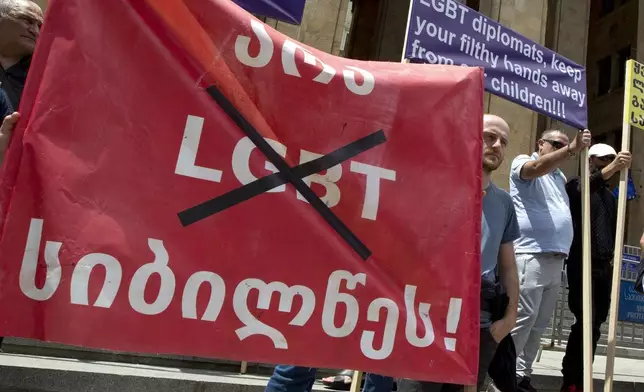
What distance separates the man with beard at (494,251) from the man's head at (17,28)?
7.09 feet

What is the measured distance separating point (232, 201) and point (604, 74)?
79.3 ft

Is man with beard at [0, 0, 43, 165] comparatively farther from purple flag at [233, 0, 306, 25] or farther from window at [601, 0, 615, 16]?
window at [601, 0, 615, 16]

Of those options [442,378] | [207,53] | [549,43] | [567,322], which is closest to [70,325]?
[207,53]

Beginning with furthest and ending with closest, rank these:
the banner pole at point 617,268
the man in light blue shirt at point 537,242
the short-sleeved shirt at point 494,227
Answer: the man in light blue shirt at point 537,242
the banner pole at point 617,268
the short-sleeved shirt at point 494,227

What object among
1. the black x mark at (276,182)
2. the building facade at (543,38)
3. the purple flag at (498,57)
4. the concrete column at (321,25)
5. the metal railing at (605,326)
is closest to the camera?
the black x mark at (276,182)

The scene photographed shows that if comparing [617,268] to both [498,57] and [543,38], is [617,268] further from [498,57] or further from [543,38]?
[543,38]

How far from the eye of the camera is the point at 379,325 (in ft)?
6.77

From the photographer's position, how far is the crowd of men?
2.34 m

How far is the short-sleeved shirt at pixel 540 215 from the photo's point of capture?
4.25 meters

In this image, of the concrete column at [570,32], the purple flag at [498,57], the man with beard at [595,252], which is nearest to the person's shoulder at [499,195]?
the purple flag at [498,57]

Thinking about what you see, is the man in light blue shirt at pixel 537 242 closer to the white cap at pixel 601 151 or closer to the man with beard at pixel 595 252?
the man with beard at pixel 595 252

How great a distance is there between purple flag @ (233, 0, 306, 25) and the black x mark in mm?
2774

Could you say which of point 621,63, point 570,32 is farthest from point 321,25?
point 621,63

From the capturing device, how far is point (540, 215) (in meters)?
4.31
